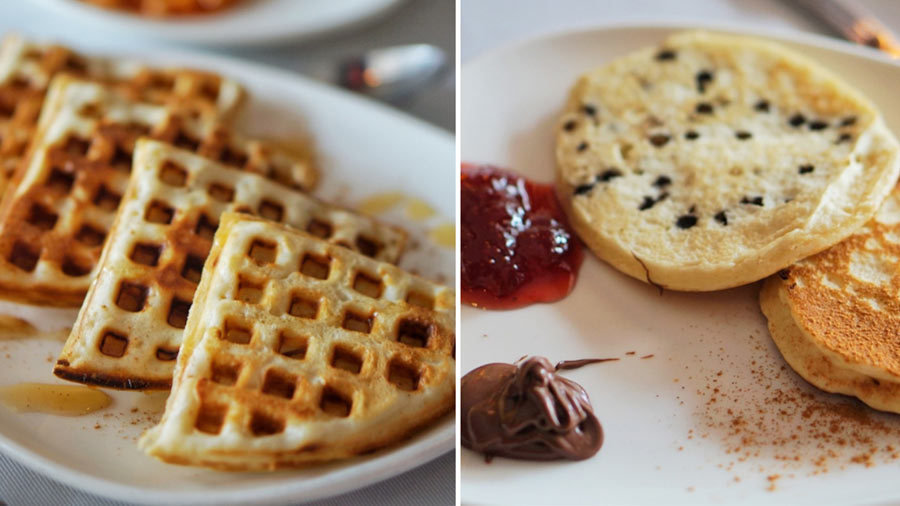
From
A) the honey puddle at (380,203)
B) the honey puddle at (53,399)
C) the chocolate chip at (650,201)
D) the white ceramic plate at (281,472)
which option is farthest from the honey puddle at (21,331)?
the chocolate chip at (650,201)

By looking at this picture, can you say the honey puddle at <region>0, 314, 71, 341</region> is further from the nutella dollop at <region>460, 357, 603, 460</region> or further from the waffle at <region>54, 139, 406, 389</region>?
the nutella dollop at <region>460, 357, 603, 460</region>

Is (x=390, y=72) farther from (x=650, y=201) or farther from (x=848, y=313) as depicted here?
(x=848, y=313)

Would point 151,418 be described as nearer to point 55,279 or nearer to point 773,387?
point 55,279

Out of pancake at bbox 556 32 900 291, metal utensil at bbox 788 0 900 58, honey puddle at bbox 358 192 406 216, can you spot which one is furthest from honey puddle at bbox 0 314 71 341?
metal utensil at bbox 788 0 900 58

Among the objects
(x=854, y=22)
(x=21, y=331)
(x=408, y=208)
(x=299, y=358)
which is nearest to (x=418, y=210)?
(x=408, y=208)

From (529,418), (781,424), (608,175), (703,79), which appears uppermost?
(703,79)

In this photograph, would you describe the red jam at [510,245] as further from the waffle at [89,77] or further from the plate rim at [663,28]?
the waffle at [89,77]

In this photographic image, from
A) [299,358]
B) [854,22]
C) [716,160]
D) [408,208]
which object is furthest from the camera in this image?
[854,22]
